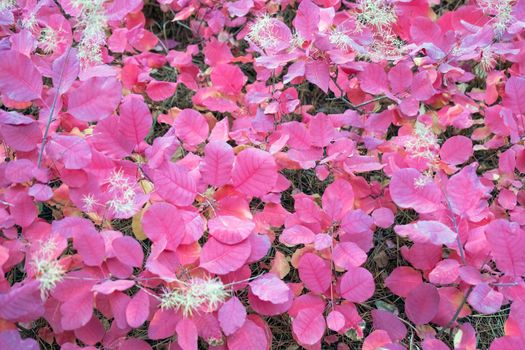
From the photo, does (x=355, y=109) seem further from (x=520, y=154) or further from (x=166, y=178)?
(x=166, y=178)

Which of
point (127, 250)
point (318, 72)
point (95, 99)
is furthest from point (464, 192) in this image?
point (95, 99)

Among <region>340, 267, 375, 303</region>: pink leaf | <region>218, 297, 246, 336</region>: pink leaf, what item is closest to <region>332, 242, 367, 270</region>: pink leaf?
<region>340, 267, 375, 303</region>: pink leaf

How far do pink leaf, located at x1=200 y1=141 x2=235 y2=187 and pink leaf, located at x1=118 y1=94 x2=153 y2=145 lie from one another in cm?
16

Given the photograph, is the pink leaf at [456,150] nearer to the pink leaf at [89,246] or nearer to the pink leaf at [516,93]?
the pink leaf at [516,93]

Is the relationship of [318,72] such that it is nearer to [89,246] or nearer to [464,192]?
[464,192]

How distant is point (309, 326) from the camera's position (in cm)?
99

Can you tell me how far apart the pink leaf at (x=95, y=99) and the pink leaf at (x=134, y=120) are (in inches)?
1.0

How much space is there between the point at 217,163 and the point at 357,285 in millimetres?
366

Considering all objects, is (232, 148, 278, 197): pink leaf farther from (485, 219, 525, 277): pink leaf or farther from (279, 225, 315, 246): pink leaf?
(485, 219, 525, 277): pink leaf

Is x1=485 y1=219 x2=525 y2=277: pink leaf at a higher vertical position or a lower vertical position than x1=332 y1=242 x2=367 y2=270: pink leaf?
higher

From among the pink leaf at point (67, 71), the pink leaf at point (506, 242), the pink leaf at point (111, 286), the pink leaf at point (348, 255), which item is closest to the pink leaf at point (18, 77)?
the pink leaf at point (67, 71)

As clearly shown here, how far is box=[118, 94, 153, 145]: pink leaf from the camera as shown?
1065mm

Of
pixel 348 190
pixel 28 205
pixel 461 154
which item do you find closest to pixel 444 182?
pixel 461 154

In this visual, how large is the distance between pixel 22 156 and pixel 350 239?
716 mm
